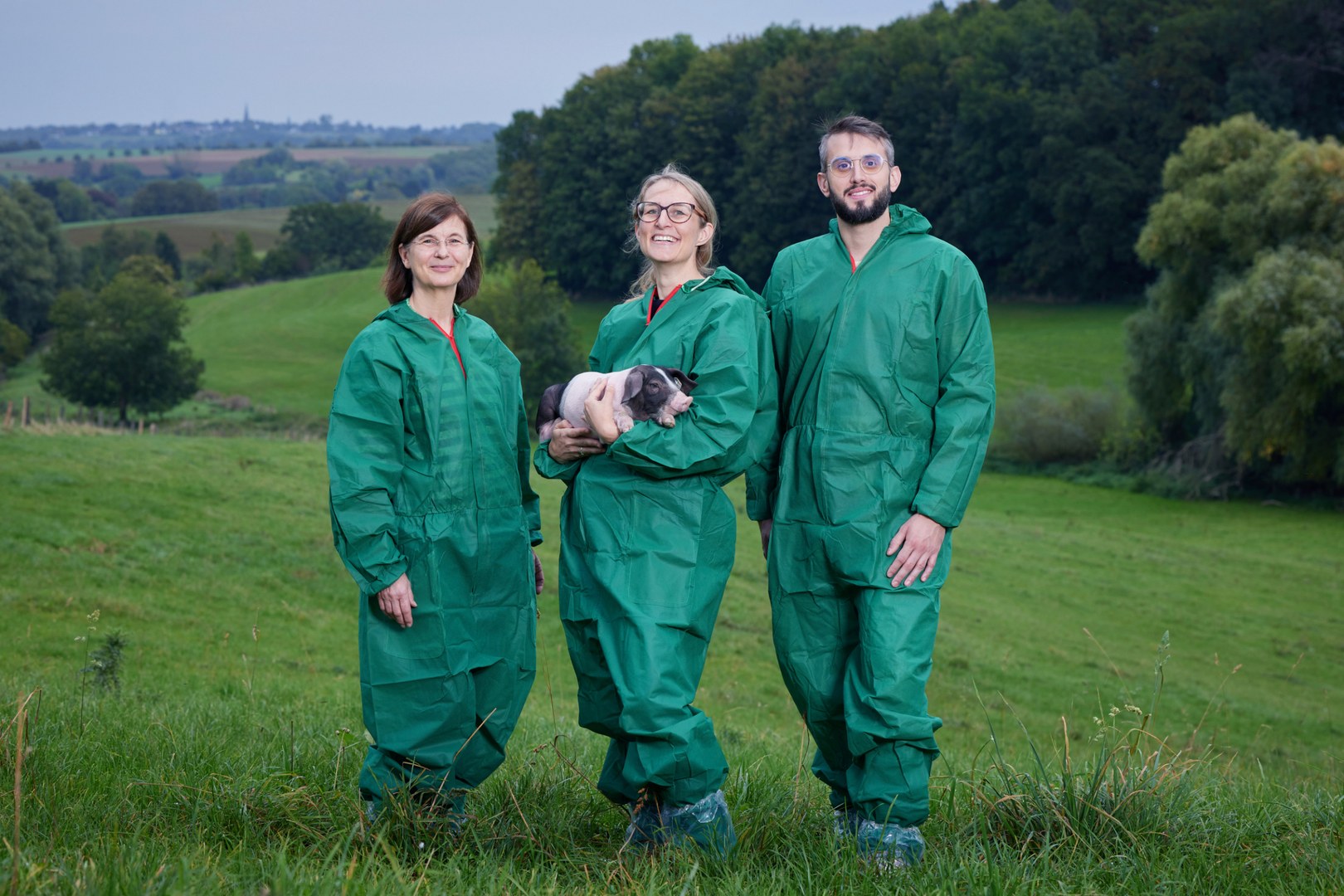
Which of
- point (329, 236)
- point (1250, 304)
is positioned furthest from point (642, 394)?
point (329, 236)

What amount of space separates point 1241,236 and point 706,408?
3015 centimetres

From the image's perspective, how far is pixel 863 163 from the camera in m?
4.16

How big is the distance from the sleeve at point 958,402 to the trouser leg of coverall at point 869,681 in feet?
1.11

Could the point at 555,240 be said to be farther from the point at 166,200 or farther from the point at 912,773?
the point at 166,200

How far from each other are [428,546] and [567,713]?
158 inches

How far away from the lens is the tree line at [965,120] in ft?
164

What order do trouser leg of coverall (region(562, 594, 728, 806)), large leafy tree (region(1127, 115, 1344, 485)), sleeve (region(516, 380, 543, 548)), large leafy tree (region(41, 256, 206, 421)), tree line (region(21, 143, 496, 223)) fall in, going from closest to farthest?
trouser leg of coverall (region(562, 594, 728, 806)) < sleeve (region(516, 380, 543, 548)) < large leafy tree (region(1127, 115, 1344, 485)) < large leafy tree (region(41, 256, 206, 421)) < tree line (region(21, 143, 496, 223))

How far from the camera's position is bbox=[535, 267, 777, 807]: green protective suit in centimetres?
375

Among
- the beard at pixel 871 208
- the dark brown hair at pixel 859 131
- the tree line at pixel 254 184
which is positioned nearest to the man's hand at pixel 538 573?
the beard at pixel 871 208

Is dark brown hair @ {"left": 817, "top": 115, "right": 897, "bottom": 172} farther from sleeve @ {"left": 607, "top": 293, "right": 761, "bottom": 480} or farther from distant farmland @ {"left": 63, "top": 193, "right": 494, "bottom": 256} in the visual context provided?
distant farmland @ {"left": 63, "top": 193, "right": 494, "bottom": 256}

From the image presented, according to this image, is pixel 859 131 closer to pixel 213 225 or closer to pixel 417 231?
pixel 417 231

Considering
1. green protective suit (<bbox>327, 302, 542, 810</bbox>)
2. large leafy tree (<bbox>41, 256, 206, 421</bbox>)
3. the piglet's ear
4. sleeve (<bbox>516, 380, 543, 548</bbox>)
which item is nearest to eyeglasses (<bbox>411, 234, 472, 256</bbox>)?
green protective suit (<bbox>327, 302, 542, 810</bbox>)

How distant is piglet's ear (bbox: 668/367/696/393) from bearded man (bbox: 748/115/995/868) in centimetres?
49

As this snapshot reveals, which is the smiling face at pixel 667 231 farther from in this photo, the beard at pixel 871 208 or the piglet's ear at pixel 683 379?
the beard at pixel 871 208
